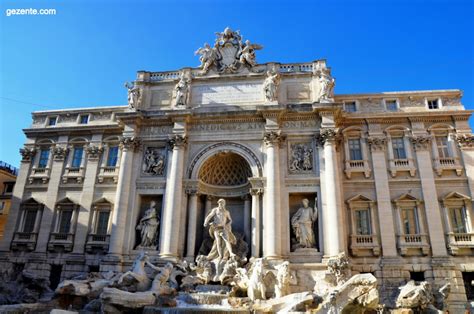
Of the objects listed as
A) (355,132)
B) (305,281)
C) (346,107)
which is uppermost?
(346,107)

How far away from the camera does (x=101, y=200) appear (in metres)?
23.1

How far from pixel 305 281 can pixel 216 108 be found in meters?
11.1

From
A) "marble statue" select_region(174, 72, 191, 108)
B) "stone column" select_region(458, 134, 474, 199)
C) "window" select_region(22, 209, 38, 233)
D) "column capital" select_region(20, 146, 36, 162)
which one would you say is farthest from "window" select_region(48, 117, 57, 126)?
"stone column" select_region(458, 134, 474, 199)

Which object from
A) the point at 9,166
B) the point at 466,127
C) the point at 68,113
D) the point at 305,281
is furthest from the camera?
Result: the point at 9,166

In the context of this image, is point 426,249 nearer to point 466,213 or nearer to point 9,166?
point 466,213

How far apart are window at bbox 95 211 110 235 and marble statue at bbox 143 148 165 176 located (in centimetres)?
388

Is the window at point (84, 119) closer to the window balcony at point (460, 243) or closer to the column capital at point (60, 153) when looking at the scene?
the column capital at point (60, 153)

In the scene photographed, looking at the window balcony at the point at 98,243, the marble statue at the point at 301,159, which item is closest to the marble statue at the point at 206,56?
the marble statue at the point at 301,159

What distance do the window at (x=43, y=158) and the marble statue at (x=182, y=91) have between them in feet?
33.8

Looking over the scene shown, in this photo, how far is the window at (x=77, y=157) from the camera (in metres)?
24.8

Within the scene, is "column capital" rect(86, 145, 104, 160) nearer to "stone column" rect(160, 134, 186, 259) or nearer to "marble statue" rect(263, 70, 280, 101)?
"stone column" rect(160, 134, 186, 259)

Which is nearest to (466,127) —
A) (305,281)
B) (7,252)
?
(305,281)

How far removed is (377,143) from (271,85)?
7.28 m

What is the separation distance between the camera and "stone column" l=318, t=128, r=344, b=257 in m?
18.8
